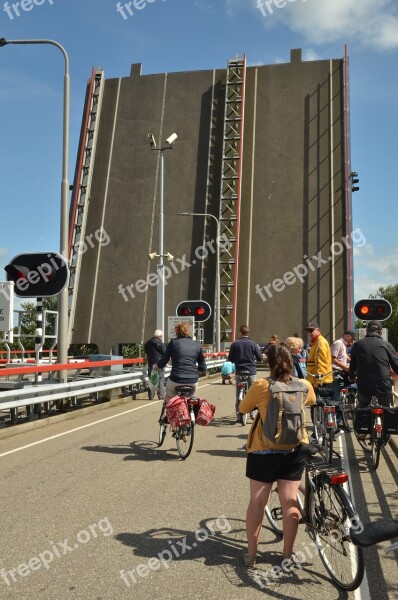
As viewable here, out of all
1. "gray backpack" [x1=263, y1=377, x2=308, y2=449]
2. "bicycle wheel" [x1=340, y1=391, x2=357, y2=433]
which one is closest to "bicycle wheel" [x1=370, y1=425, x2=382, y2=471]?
"bicycle wheel" [x1=340, y1=391, x2=357, y2=433]

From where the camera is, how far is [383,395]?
7.94m

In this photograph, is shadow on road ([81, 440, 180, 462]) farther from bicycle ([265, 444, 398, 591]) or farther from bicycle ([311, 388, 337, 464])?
bicycle ([265, 444, 398, 591])

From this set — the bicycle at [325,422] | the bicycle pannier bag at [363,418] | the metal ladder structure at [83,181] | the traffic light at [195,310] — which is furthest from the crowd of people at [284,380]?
the metal ladder structure at [83,181]

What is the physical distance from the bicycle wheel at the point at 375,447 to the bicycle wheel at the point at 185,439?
2388 millimetres

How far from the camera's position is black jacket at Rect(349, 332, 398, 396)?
796 centimetres

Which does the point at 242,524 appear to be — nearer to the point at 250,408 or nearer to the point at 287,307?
the point at 250,408

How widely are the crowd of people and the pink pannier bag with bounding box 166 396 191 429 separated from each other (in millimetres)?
526

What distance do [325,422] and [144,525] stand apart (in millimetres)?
3727

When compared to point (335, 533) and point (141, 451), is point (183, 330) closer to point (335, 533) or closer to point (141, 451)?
point (141, 451)

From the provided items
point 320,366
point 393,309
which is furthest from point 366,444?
point 393,309

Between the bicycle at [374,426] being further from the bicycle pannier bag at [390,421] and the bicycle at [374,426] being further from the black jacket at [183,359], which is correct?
the black jacket at [183,359]

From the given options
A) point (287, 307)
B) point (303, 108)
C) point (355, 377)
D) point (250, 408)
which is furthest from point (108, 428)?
point (303, 108)

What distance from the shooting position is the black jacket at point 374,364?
7.96m

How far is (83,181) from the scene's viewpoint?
3822cm
